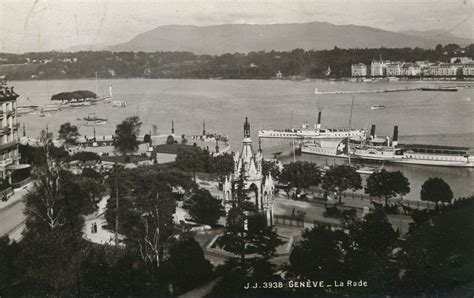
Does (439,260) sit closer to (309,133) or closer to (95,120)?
(309,133)

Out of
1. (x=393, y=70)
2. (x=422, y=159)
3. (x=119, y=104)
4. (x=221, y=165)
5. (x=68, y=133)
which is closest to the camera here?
(x=221, y=165)

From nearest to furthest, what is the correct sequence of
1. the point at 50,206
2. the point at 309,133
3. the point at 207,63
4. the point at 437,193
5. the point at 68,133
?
the point at 50,206 < the point at 437,193 < the point at 68,133 < the point at 309,133 < the point at 207,63

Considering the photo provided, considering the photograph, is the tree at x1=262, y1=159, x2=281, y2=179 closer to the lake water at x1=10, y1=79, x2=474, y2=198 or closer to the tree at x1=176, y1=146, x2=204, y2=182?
the tree at x1=176, y1=146, x2=204, y2=182

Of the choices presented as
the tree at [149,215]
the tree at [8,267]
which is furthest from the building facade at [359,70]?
the tree at [8,267]

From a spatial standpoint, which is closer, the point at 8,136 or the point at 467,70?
the point at 8,136

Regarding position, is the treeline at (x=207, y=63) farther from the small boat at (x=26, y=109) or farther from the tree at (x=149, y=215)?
the tree at (x=149, y=215)

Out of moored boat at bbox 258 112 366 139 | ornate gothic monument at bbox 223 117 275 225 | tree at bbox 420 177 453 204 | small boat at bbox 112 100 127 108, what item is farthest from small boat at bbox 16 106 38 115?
tree at bbox 420 177 453 204

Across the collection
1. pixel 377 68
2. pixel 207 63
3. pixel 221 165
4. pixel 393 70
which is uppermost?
pixel 207 63

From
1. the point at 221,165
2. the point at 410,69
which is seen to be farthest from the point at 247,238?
the point at 410,69

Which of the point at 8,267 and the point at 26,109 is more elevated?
the point at 26,109
